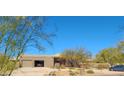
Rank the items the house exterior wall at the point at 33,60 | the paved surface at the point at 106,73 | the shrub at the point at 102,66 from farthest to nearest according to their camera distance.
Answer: the shrub at the point at 102,66 → the paved surface at the point at 106,73 → the house exterior wall at the point at 33,60

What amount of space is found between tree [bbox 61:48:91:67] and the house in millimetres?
202

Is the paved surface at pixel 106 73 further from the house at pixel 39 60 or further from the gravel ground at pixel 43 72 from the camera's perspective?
the house at pixel 39 60

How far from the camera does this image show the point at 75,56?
7.37 meters

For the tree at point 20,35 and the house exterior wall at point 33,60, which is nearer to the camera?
the house exterior wall at point 33,60

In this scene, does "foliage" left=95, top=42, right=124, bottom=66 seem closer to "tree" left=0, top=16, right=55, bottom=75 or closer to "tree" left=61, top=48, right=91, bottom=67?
"tree" left=61, top=48, right=91, bottom=67

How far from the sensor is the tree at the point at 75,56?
278 inches

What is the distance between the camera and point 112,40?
7.00m

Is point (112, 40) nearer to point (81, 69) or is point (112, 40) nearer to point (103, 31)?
point (103, 31)

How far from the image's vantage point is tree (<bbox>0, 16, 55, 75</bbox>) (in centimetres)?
711

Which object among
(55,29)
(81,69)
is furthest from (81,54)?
(55,29)

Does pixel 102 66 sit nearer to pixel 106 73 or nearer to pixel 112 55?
pixel 106 73

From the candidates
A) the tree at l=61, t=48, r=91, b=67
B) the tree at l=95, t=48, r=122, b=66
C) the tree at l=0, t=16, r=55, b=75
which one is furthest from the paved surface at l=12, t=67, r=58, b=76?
the tree at l=95, t=48, r=122, b=66

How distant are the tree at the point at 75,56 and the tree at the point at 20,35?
1.55 feet


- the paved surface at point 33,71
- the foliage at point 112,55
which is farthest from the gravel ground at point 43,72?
the foliage at point 112,55
